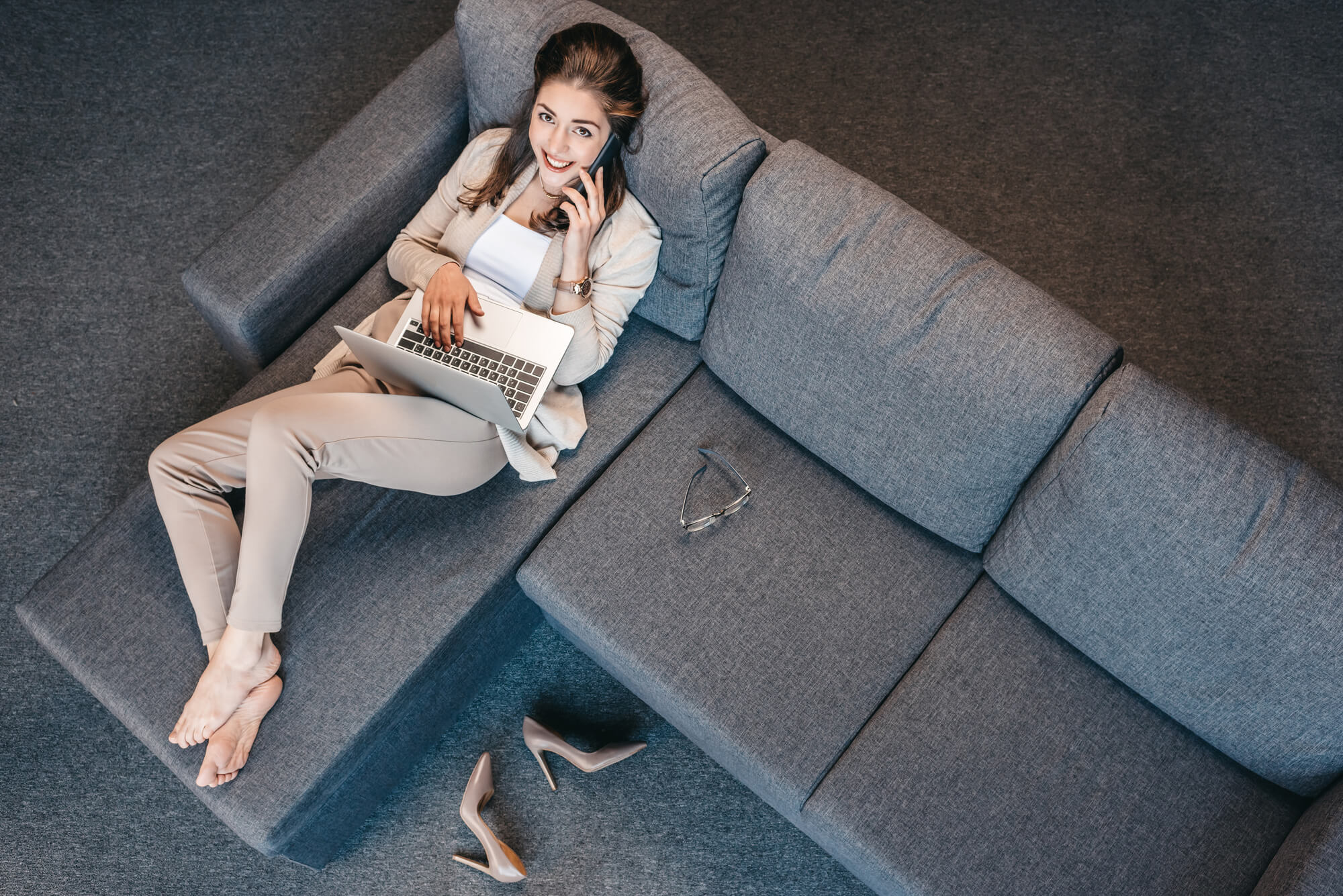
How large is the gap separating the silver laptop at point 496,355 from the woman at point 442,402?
3cm

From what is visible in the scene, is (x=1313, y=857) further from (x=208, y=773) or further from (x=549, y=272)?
(x=208, y=773)

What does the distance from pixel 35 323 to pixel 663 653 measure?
1.92m

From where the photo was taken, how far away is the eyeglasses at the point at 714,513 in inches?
64.6

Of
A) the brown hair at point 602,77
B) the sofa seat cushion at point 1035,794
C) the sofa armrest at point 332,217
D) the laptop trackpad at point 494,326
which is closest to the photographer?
the sofa seat cushion at point 1035,794

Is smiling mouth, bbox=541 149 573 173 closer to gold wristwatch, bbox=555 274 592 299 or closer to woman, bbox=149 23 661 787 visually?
woman, bbox=149 23 661 787

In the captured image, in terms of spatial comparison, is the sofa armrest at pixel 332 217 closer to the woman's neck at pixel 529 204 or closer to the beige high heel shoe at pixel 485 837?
the woman's neck at pixel 529 204

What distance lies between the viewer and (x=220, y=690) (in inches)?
56.2

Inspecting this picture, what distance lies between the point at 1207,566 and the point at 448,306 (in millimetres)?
1329

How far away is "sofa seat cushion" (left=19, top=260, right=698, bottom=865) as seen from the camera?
1.48 metres

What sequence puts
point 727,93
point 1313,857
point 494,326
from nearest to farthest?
point 1313,857, point 494,326, point 727,93

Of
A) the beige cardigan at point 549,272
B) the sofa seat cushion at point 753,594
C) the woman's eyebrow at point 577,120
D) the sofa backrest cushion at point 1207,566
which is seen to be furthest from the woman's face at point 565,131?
the sofa backrest cushion at point 1207,566

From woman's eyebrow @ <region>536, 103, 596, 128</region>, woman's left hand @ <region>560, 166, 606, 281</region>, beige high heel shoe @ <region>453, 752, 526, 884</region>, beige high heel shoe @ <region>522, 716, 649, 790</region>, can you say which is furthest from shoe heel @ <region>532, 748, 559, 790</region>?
woman's eyebrow @ <region>536, 103, 596, 128</region>

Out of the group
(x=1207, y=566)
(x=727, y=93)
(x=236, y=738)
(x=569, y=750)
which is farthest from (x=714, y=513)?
(x=727, y=93)

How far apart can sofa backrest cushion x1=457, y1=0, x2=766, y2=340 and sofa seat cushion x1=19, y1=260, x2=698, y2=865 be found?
278 millimetres
